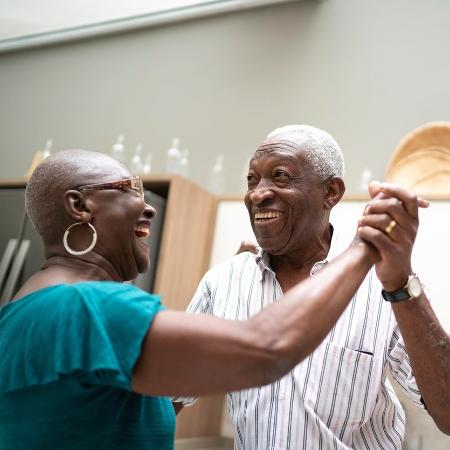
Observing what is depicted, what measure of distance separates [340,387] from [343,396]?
0.07ft

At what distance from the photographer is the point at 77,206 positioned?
112cm

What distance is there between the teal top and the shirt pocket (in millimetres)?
497

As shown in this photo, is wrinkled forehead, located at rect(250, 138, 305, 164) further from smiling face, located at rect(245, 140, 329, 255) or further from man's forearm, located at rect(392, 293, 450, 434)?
man's forearm, located at rect(392, 293, 450, 434)

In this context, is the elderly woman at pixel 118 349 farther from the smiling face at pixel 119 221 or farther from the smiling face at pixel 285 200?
the smiling face at pixel 285 200

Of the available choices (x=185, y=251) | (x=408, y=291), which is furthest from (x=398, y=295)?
(x=185, y=251)

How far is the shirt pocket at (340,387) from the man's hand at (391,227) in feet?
1.10

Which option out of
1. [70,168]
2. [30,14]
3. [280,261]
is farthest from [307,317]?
[30,14]

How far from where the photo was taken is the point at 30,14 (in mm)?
3912

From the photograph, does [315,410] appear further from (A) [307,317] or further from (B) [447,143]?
(B) [447,143]

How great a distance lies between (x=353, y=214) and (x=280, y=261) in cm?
82

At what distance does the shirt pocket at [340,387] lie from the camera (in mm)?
1342

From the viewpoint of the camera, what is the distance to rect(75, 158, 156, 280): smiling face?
112cm

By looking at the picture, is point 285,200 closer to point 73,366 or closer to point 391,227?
point 391,227

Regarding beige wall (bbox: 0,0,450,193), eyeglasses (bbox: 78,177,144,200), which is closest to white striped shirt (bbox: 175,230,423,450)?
eyeglasses (bbox: 78,177,144,200)
